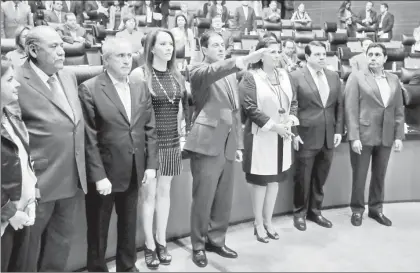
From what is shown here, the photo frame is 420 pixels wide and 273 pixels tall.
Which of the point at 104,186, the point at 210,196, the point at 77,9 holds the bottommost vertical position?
the point at 210,196

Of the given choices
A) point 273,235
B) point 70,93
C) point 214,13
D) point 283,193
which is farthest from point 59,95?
A: point 214,13

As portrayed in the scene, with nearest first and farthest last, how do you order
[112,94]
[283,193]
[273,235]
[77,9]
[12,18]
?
1. [112,94]
2. [273,235]
3. [283,193]
4. [12,18]
5. [77,9]

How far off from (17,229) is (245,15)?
22.1 feet

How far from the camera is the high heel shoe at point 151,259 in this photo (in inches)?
88.7

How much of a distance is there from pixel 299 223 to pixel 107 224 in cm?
131

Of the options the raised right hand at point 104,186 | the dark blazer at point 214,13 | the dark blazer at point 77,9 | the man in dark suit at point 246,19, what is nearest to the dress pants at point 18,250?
the raised right hand at point 104,186

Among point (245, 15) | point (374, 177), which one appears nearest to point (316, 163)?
point (374, 177)

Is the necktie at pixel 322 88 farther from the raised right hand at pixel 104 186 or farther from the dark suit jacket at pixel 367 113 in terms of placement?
the raised right hand at pixel 104 186

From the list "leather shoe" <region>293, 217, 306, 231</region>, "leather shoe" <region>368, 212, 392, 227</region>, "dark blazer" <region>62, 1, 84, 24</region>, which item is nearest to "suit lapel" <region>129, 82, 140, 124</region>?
"leather shoe" <region>293, 217, 306, 231</region>

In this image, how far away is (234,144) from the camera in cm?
241

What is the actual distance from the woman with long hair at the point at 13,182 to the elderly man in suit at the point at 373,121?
6.42 feet

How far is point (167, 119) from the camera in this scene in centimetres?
220

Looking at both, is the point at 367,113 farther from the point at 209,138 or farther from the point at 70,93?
the point at 70,93

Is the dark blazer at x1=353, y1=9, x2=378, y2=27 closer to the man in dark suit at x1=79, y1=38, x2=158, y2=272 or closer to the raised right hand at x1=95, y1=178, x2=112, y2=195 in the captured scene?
the man in dark suit at x1=79, y1=38, x2=158, y2=272
